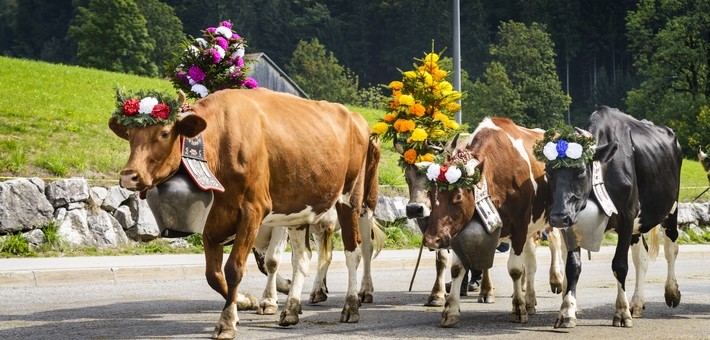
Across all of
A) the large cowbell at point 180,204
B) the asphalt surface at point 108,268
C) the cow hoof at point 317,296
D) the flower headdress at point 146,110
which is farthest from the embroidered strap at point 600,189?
the asphalt surface at point 108,268

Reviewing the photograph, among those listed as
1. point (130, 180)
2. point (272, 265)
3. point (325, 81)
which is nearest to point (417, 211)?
point (272, 265)

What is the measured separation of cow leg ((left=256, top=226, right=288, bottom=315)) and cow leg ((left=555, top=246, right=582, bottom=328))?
309 cm

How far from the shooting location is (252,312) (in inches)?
473

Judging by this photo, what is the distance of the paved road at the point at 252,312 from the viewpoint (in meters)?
10.4

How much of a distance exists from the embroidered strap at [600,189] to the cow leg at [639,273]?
1.55 m

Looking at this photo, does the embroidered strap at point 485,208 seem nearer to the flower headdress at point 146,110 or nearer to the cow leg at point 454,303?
the cow leg at point 454,303

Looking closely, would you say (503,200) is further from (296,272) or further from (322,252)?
(322,252)

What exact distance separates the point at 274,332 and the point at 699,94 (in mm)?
58275

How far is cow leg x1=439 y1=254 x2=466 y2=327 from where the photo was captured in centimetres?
1084

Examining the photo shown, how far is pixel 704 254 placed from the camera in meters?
24.0

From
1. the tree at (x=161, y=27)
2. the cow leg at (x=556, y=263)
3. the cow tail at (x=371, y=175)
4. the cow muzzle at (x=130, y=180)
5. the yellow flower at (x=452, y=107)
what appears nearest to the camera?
the cow muzzle at (x=130, y=180)

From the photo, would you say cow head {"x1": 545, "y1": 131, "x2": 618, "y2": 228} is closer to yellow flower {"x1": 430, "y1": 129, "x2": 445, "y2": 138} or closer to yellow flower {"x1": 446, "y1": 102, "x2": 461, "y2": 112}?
yellow flower {"x1": 430, "y1": 129, "x2": 445, "y2": 138}

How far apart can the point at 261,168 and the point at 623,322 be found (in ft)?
13.4

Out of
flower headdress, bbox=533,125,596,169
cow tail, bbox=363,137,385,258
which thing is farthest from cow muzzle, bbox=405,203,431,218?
cow tail, bbox=363,137,385,258
